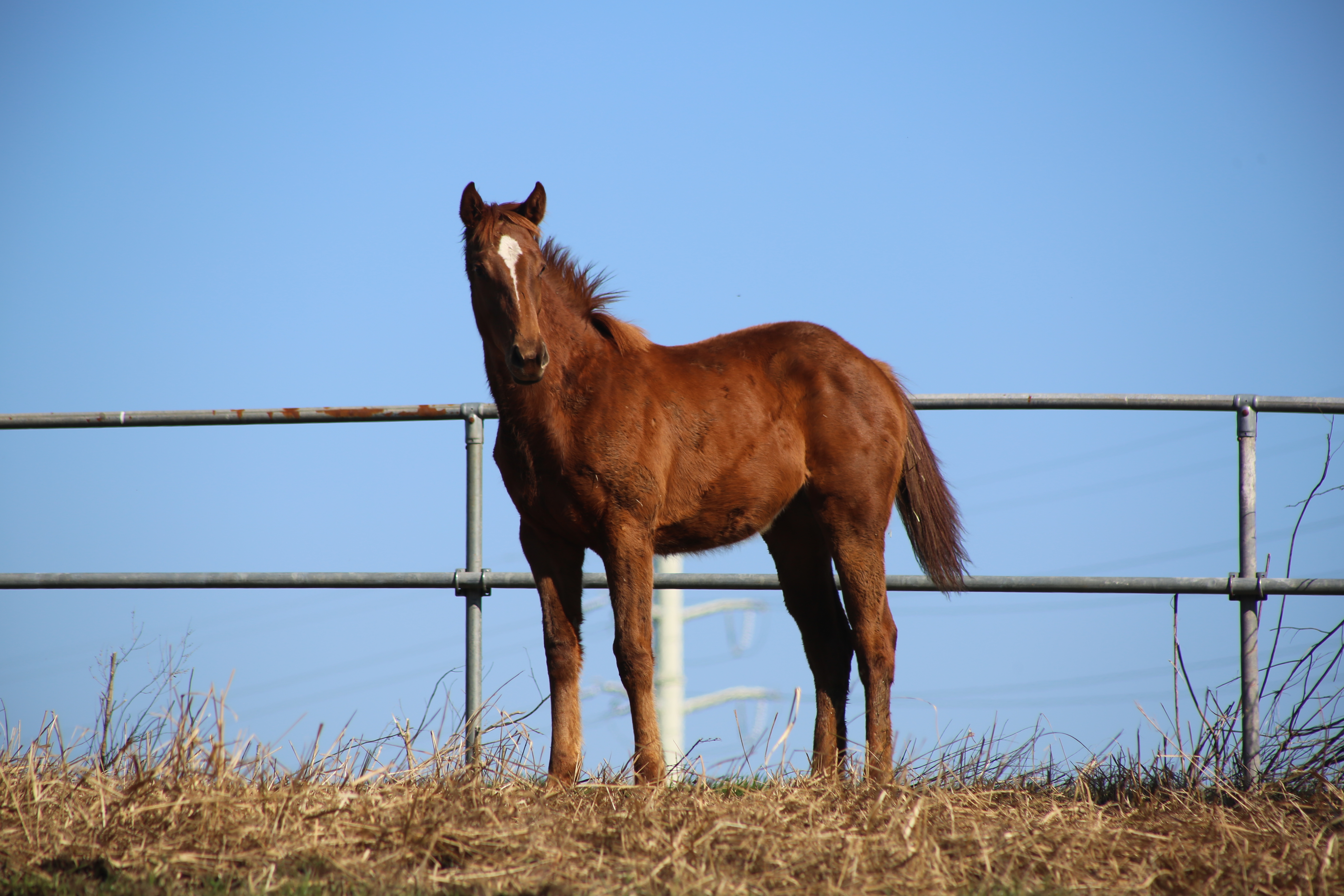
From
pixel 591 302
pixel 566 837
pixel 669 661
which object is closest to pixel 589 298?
pixel 591 302

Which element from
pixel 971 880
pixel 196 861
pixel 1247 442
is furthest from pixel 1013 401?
pixel 196 861

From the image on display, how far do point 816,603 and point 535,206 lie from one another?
6.42 ft

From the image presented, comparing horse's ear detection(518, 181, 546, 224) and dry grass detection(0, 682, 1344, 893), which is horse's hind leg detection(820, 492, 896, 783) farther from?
horse's ear detection(518, 181, 546, 224)

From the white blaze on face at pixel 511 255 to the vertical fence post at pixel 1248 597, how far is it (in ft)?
9.48

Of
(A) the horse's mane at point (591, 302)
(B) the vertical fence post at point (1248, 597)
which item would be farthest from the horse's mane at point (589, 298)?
(B) the vertical fence post at point (1248, 597)

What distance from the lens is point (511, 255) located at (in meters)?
3.50

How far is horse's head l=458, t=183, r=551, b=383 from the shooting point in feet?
11.0

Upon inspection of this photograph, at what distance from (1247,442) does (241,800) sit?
150 inches

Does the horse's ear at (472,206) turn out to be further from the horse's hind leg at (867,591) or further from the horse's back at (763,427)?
the horse's hind leg at (867,591)

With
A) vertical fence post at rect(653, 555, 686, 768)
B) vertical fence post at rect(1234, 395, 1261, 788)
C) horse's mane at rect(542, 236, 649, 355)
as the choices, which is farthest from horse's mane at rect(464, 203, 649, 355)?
vertical fence post at rect(653, 555, 686, 768)

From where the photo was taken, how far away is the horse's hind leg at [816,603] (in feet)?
13.9

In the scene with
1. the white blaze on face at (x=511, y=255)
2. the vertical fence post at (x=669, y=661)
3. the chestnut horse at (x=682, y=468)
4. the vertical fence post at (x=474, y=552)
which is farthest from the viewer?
the vertical fence post at (x=669, y=661)

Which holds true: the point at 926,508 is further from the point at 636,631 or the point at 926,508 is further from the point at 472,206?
the point at 472,206

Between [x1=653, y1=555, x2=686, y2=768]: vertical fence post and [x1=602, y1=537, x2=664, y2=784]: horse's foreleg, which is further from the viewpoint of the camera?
[x1=653, y1=555, x2=686, y2=768]: vertical fence post
